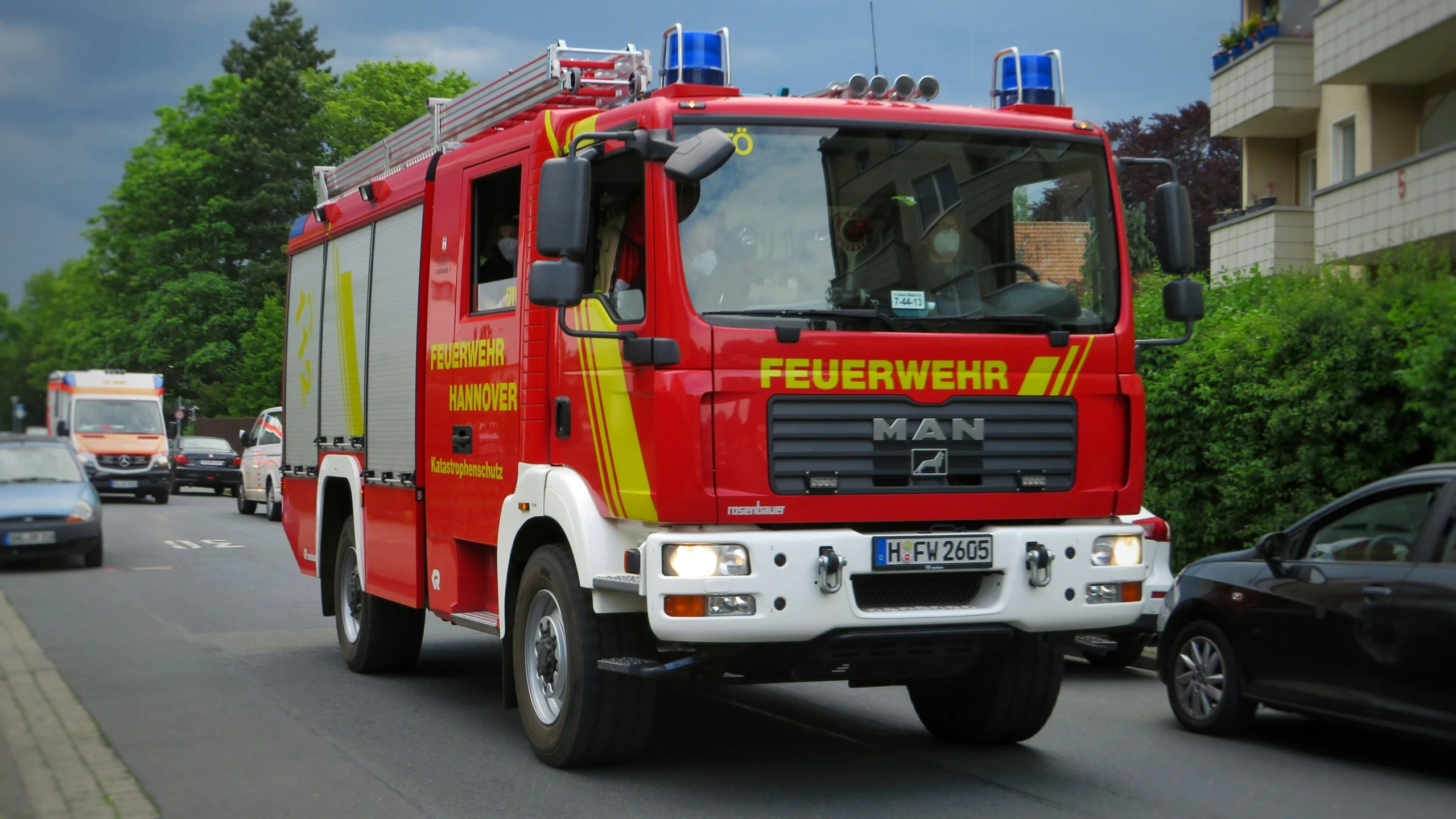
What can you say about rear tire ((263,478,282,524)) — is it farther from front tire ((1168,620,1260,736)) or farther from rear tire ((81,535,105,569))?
front tire ((1168,620,1260,736))

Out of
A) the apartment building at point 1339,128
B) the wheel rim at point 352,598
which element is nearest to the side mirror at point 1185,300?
the wheel rim at point 352,598

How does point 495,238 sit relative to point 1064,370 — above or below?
above

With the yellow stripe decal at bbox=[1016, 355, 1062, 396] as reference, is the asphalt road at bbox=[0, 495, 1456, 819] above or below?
below

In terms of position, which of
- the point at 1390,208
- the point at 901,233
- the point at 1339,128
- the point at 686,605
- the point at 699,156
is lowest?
the point at 686,605

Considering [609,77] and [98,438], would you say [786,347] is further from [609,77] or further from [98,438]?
[98,438]

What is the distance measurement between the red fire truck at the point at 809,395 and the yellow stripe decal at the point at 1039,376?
10 millimetres

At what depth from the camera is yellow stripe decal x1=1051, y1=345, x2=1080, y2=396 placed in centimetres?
665

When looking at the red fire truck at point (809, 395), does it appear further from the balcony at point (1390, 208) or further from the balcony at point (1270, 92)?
the balcony at point (1270, 92)

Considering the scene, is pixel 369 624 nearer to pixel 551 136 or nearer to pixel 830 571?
pixel 551 136

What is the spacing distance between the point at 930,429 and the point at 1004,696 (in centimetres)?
174

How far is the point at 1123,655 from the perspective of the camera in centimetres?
1038

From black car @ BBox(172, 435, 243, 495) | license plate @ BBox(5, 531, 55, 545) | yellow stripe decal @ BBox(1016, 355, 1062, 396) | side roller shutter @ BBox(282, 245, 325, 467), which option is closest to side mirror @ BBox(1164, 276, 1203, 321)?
yellow stripe decal @ BBox(1016, 355, 1062, 396)

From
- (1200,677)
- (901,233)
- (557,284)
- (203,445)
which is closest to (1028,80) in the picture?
(901,233)

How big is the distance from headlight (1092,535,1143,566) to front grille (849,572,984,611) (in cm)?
55
